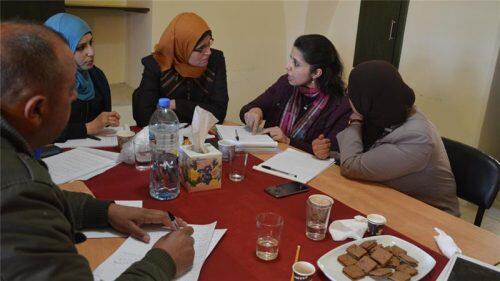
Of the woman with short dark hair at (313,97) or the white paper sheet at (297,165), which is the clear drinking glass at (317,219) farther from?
the woman with short dark hair at (313,97)

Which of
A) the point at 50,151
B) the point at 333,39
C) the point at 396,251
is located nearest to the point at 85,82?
the point at 50,151

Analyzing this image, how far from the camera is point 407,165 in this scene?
4.96ft

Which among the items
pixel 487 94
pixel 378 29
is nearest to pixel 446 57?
pixel 487 94

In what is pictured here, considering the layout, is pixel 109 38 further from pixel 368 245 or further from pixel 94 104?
pixel 368 245

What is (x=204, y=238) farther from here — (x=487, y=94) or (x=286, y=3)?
(x=286, y=3)

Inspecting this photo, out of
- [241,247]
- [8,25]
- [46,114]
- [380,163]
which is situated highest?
[8,25]

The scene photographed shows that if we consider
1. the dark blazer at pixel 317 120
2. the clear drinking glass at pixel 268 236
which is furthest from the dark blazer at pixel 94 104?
the clear drinking glass at pixel 268 236

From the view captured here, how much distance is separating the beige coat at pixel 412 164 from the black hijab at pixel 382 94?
0.06 metres

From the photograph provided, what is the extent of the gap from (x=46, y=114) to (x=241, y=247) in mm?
593

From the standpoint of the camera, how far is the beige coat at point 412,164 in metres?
1.51

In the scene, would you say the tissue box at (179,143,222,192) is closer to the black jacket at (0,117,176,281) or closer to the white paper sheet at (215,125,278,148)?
the white paper sheet at (215,125,278,148)

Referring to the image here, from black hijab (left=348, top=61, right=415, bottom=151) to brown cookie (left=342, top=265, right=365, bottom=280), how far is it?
782 mm

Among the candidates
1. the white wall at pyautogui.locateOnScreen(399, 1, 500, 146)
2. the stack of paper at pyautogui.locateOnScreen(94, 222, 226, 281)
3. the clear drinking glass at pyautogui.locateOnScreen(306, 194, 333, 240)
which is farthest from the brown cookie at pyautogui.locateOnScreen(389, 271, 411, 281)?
the white wall at pyautogui.locateOnScreen(399, 1, 500, 146)

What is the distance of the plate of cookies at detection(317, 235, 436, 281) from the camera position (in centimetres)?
97
